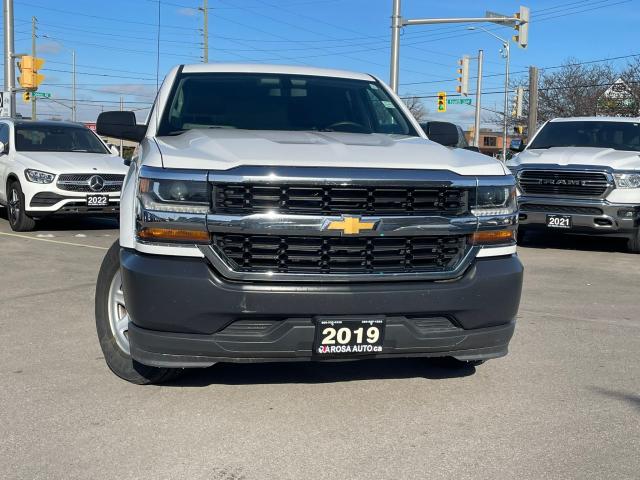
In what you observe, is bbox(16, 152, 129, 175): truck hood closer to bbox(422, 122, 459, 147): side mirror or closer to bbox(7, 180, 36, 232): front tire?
bbox(7, 180, 36, 232): front tire

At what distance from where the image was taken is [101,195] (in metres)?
11.6

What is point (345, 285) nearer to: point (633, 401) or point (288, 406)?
point (288, 406)

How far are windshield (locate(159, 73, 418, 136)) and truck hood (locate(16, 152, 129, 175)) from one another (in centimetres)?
664

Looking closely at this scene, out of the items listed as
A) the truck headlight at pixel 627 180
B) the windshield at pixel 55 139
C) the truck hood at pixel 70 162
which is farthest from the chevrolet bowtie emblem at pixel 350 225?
the windshield at pixel 55 139

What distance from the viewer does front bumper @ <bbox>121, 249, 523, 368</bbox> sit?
362 cm

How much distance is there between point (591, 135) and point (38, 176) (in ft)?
27.2

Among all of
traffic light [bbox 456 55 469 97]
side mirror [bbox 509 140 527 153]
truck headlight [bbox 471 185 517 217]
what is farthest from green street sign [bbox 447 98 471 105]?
truck headlight [bbox 471 185 517 217]

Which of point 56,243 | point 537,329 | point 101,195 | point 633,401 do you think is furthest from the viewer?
point 101,195

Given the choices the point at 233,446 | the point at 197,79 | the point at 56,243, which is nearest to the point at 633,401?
the point at 233,446

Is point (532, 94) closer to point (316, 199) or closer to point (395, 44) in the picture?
point (395, 44)

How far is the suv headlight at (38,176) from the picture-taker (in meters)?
11.4

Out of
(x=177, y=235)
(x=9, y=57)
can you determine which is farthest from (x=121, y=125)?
(x=9, y=57)

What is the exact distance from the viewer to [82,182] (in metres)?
11.6

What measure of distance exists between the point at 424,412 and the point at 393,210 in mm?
1109
